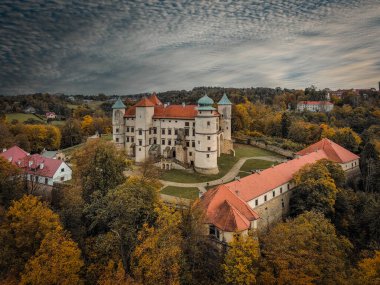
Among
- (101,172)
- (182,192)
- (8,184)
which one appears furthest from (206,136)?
(8,184)

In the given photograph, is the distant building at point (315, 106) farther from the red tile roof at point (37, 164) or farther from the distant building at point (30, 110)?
the distant building at point (30, 110)

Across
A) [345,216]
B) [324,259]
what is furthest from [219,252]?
[345,216]

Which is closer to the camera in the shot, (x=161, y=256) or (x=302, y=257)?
(x=161, y=256)

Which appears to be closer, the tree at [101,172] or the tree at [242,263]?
the tree at [242,263]

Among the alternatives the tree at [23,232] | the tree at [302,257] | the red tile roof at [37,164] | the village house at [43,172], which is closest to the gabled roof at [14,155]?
the red tile roof at [37,164]

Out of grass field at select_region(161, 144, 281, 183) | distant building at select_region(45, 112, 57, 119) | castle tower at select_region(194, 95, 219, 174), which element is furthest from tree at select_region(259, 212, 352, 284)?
distant building at select_region(45, 112, 57, 119)

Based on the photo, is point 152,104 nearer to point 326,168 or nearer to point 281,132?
point 326,168

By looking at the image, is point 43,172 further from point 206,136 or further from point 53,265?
point 206,136
